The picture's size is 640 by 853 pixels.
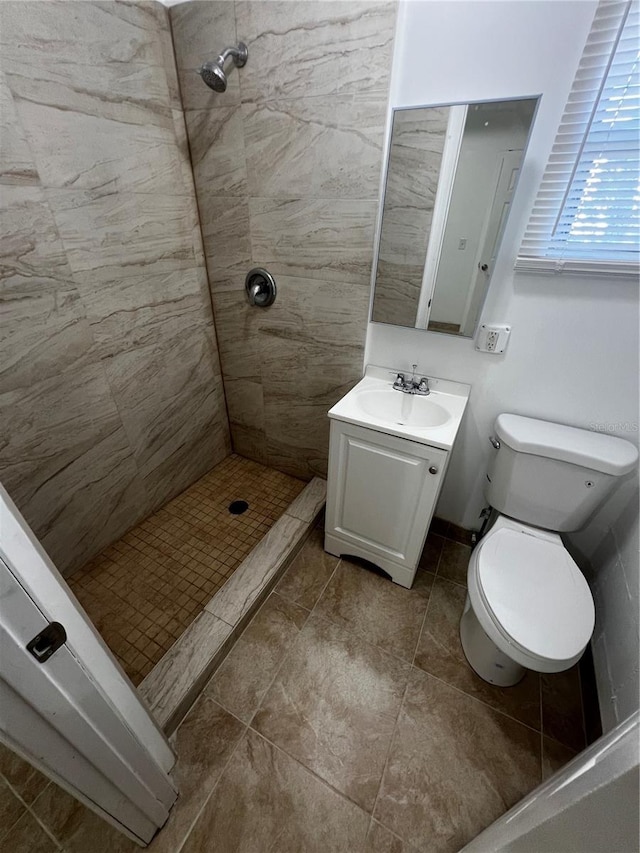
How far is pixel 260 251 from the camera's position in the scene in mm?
1549

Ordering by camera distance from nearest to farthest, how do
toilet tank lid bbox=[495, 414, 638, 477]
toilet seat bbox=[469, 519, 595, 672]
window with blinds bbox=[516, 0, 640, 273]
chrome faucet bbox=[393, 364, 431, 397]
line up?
window with blinds bbox=[516, 0, 640, 273], toilet seat bbox=[469, 519, 595, 672], toilet tank lid bbox=[495, 414, 638, 477], chrome faucet bbox=[393, 364, 431, 397]

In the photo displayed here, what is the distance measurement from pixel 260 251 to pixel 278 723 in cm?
184

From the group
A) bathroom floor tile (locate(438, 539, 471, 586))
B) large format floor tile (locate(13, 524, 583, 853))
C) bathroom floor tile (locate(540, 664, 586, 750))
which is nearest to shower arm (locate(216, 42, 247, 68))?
large format floor tile (locate(13, 524, 583, 853))

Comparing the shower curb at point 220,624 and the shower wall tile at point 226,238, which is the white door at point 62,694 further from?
the shower wall tile at point 226,238

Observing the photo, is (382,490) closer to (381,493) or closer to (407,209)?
(381,493)

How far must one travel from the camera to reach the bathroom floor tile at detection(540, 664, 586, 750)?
1.12 metres

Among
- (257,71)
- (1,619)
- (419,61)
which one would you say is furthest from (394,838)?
(257,71)

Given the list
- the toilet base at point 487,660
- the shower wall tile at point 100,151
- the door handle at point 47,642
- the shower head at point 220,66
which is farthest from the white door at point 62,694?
the shower head at point 220,66

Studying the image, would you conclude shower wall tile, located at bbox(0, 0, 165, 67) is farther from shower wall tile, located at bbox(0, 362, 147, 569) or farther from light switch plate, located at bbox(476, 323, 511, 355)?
light switch plate, located at bbox(476, 323, 511, 355)

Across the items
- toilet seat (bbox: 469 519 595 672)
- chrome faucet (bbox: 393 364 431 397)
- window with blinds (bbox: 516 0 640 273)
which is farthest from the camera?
chrome faucet (bbox: 393 364 431 397)

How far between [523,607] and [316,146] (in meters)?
1.73

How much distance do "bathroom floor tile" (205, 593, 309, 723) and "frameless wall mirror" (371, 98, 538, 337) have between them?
51.7 inches

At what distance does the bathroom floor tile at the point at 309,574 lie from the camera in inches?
59.1

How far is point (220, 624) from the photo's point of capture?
1.31 metres
